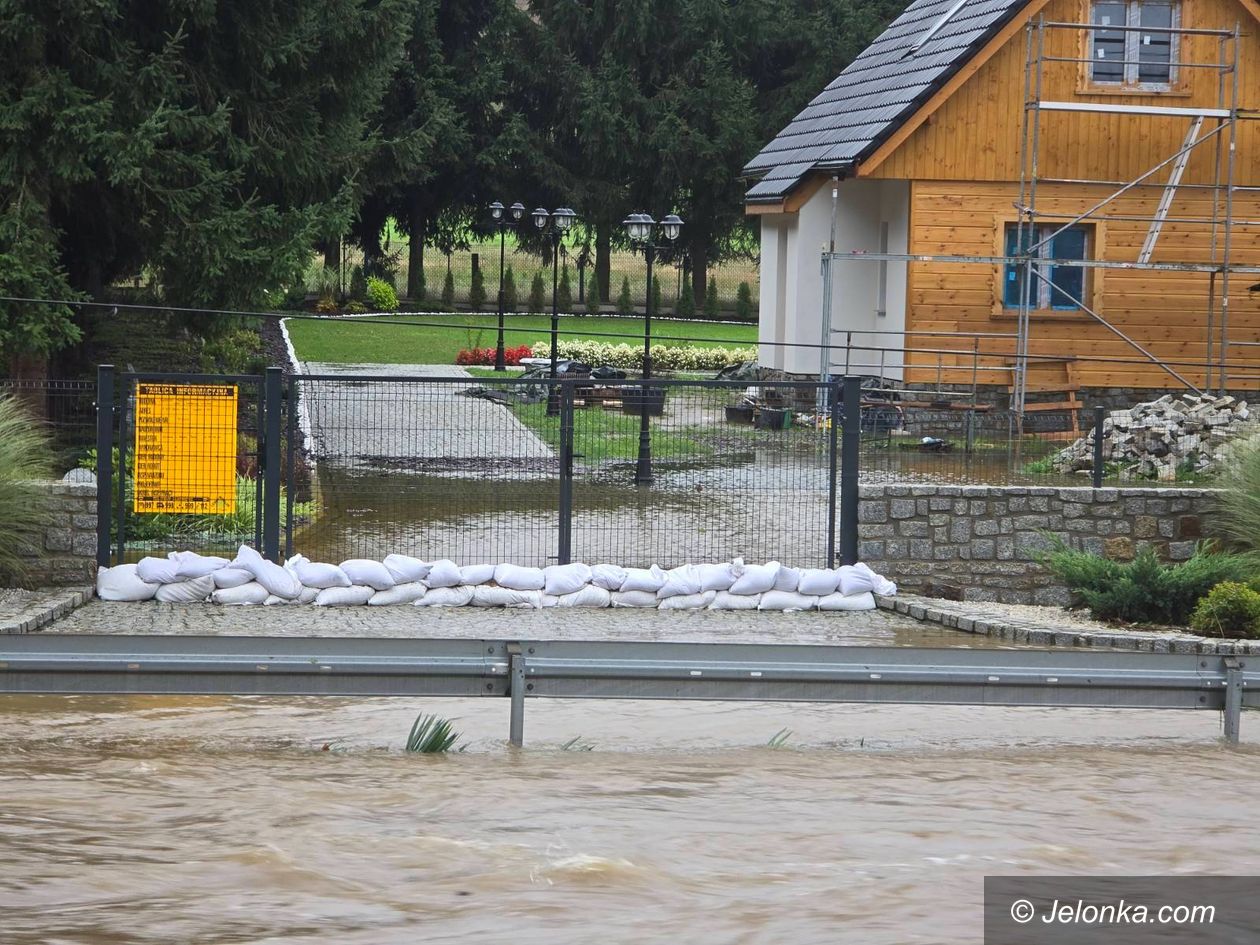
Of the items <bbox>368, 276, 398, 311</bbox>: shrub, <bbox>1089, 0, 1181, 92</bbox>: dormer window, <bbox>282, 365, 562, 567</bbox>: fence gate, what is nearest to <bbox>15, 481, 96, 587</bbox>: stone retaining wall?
<bbox>282, 365, 562, 567</bbox>: fence gate

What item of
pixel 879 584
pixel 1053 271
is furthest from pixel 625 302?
pixel 879 584

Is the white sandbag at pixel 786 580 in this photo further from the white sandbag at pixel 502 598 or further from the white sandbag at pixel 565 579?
the white sandbag at pixel 502 598

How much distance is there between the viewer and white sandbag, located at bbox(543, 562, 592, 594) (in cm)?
1414

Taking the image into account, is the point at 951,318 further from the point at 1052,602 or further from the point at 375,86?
the point at 1052,602

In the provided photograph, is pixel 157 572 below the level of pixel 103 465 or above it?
below

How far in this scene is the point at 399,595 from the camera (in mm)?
13930

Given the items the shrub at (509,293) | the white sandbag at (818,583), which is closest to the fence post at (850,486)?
the white sandbag at (818,583)

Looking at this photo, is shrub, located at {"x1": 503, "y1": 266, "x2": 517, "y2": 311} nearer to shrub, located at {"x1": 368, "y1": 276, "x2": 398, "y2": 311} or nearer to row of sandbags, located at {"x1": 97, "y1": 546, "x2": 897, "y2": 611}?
shrub, located at {"x1": 368, "y1": 276, "x2": 398, "y2": 311}

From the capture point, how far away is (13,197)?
20.7m

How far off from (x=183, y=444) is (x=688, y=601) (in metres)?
4.39

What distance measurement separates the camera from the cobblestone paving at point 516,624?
41.9 feet

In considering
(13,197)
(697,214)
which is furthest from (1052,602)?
(697,214)

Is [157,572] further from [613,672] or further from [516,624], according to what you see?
[613,672]

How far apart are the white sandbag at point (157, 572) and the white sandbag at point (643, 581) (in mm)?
3625
